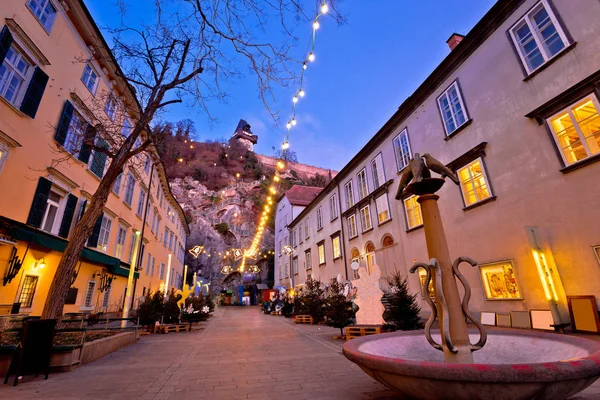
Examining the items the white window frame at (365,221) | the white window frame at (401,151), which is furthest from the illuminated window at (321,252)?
the white window frame at (401,151)

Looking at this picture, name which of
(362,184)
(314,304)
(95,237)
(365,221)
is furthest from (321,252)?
(95,237)

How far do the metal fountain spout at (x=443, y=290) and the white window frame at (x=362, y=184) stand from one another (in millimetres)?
14661

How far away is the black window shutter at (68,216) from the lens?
10195 millimetres

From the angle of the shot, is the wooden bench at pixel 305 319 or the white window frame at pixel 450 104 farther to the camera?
the wooden bench at pixel 305 319

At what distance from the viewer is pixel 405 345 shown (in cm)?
446

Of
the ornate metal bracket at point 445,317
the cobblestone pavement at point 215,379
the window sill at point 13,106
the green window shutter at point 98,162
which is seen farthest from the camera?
the green window shutter at point 98,162

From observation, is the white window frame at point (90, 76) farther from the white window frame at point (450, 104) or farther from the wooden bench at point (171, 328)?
the white window frame at point (450, 104)

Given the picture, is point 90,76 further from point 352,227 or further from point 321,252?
point 321,252

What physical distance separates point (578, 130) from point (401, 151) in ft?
26.0

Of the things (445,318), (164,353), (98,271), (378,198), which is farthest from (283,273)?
(445,318)

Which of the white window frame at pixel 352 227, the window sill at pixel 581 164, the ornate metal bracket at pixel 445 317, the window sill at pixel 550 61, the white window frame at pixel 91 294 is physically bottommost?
the ornate metal bracket at pixel 445 317

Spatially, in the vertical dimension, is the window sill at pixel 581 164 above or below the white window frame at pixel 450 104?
below

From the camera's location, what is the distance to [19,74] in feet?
28.3

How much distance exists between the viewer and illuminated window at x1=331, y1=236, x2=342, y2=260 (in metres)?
21.2
